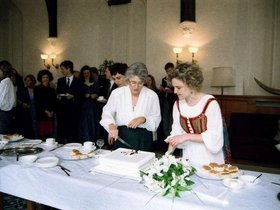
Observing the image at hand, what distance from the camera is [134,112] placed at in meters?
2.69

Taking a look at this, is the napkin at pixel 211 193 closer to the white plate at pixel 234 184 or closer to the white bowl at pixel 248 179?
the white plate at pixel 234 184

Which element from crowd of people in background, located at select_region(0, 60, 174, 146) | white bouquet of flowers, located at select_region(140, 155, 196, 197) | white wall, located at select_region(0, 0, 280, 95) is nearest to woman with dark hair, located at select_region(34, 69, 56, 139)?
crowd of people in background, located at select_region(0, 60, 174, 146)

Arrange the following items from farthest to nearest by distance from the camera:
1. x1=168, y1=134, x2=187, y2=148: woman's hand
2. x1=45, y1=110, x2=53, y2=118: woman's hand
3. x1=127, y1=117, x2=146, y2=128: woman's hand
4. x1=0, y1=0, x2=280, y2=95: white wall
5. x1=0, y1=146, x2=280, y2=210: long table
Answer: x1=0, y1=0, x2=280, y2=95: white wall
x1=45, y1=110, x2=53, y2=118: woman's hand
x1=127, y1=117, x2=146, y2=128: woman's hand
x1=168, y1=134, x2=187, y2=148: woman's hand
x1=0, y1=146, x2=280, y2=210: long table

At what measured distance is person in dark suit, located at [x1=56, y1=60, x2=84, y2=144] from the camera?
18.7 feet

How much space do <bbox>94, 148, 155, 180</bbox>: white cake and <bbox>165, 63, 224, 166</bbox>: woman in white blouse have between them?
319 mm

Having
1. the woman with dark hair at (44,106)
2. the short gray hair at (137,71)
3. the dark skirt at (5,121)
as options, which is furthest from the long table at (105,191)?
the woman with dark hair at (44,106)

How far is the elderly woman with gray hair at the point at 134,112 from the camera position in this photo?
2580 millimetres

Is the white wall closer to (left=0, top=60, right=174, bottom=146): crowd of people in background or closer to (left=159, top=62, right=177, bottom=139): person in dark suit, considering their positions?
(left=159, top=62, right=177, bottom=139): person in dark suit

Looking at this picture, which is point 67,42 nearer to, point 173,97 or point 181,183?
point 173,97

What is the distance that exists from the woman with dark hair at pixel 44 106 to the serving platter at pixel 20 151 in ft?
9.49

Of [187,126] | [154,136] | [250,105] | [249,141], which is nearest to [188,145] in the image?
[187,126]

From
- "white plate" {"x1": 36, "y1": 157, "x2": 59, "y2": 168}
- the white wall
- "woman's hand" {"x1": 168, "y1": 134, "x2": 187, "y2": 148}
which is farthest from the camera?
the white wall

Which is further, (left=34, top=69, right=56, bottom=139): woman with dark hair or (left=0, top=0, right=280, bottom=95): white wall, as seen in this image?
(left=0, top=0, right=280, bottom=95): white wall

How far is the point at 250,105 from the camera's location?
6434 millimetres
